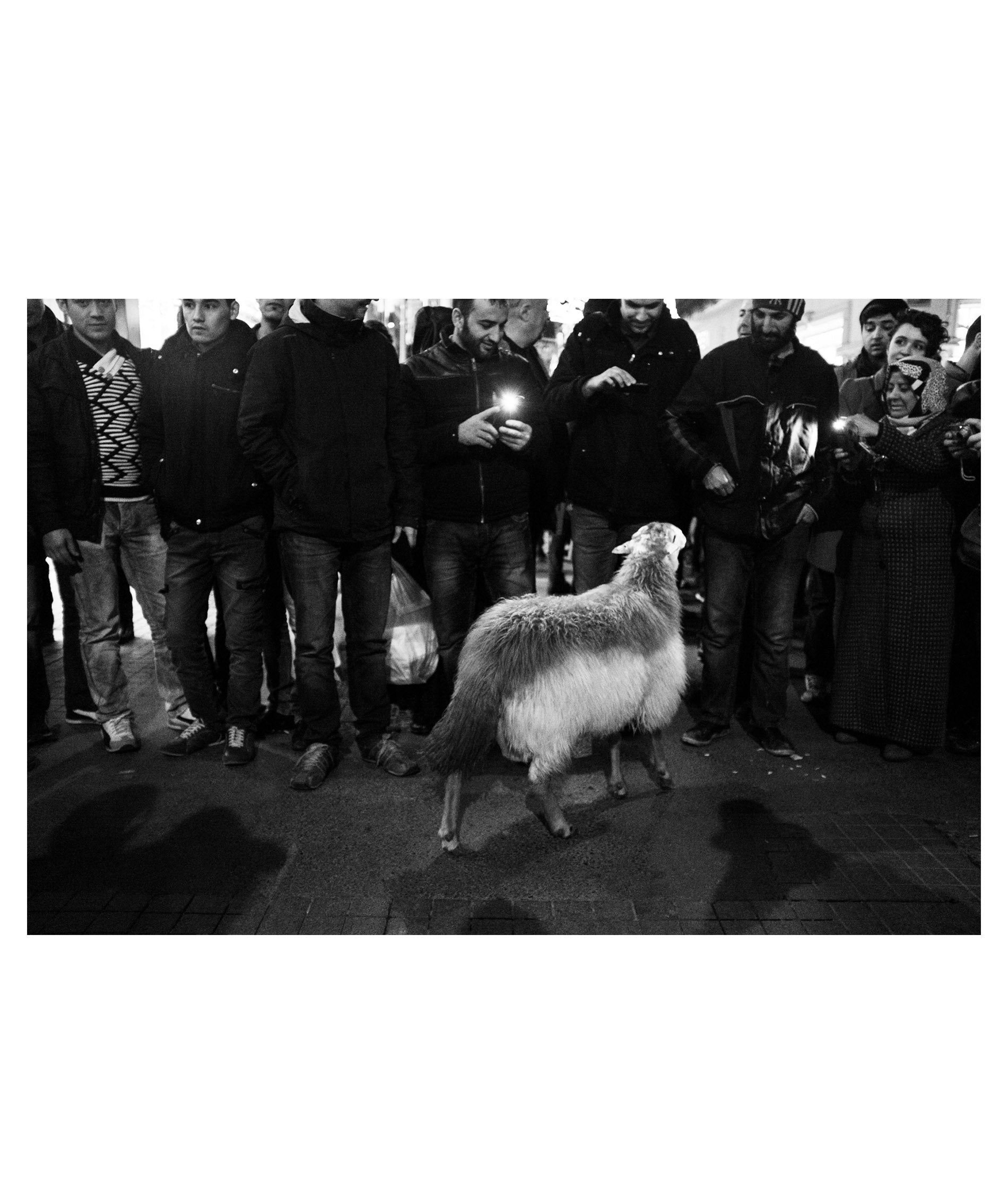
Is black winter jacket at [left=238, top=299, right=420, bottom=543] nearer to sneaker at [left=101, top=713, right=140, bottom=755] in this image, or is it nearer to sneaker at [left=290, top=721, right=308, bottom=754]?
sneaker at [left=290, top=721, right=308, bottom=754]

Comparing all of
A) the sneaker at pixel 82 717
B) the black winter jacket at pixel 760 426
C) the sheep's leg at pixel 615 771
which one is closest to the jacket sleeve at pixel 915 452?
the black winter jacket at pixel 760 426

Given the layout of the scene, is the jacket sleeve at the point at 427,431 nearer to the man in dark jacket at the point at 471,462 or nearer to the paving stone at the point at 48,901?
the man in dark jacket at the point at 471,462

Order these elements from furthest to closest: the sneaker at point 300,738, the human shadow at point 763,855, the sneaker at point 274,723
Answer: the sneaker at point 274,723 → the sneaker at point 300,738 → the human shadow at point 763,855

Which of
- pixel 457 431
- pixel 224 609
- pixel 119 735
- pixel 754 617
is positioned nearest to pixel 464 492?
pixel 457 431

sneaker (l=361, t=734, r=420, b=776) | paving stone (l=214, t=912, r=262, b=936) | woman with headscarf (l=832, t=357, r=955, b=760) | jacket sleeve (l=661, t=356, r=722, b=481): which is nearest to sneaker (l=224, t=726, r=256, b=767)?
sneaker (l=361, t=734, r=420, b=776)

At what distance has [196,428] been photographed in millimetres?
3109

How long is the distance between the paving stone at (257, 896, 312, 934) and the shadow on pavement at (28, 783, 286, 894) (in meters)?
0.15

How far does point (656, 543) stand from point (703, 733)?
1.00 m

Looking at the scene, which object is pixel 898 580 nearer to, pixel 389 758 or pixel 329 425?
pixel 389 758

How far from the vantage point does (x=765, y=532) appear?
10.9ft

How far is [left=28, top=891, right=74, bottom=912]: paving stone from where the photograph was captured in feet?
8.38

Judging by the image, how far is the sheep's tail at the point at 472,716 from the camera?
2594mm
